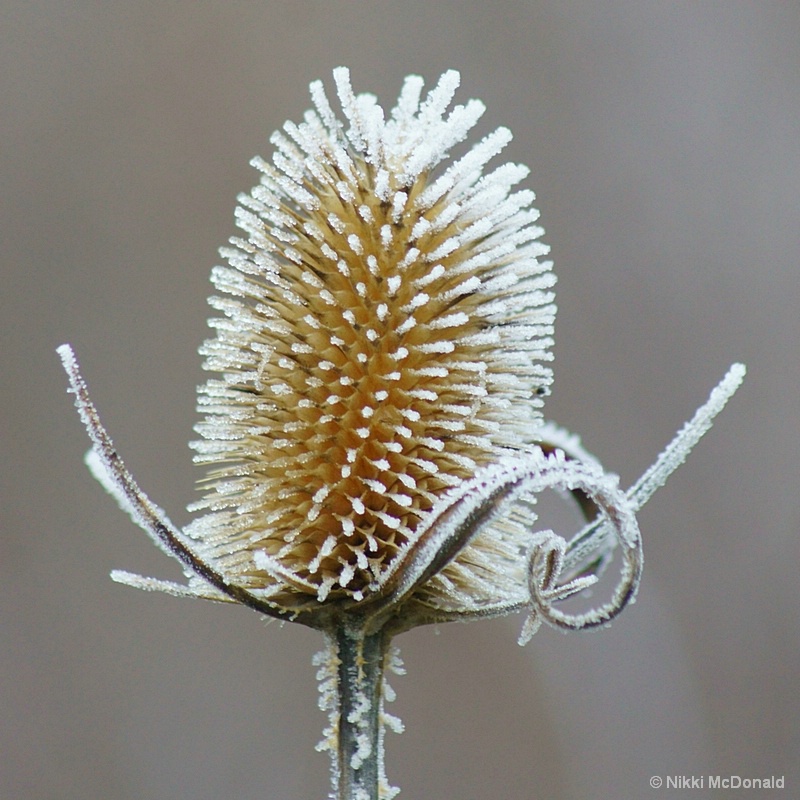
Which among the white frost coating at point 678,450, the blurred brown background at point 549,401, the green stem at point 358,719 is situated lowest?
the green stem at point 358,719

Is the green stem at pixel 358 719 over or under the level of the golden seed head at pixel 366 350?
under

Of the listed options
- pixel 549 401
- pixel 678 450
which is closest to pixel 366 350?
pixel 678 450

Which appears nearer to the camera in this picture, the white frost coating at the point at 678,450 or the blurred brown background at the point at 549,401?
the white frost coating at the point at 678,450

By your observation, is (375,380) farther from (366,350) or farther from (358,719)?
(358,719)

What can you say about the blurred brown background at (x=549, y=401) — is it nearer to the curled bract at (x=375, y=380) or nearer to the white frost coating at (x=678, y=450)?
the curled bract at (x=375, y=380)

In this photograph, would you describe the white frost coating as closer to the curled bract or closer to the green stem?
the curled bract

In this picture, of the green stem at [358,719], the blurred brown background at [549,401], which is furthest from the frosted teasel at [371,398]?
the blurred brown background at [549,401]
